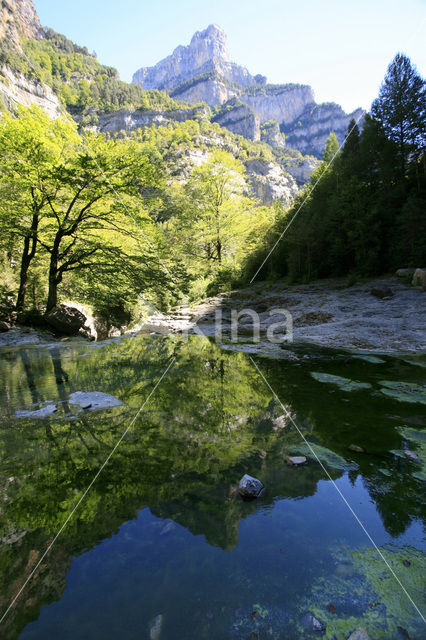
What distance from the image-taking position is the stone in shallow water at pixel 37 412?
3.71 metres

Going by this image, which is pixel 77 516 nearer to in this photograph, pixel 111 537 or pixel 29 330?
pixel 111 537

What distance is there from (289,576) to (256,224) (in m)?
23.6

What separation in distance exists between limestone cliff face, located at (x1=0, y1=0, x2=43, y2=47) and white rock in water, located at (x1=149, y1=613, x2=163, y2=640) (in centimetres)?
14551

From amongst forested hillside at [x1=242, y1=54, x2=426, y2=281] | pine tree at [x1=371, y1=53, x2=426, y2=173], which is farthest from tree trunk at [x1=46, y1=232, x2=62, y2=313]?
pine tree at [x1=371, y1=53, x2=426, y2=173]

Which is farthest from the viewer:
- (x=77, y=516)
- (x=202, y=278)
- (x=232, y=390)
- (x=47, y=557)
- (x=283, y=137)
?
(x=283, y=137)

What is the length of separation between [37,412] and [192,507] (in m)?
2.71

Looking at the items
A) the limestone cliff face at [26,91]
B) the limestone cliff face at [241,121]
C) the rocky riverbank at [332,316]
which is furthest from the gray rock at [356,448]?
the limestone cliff face at [241,121]

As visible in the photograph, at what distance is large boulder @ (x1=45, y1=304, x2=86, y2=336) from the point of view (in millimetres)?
10258

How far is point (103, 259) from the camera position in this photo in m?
10.3

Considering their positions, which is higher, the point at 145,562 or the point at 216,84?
the point at 216,84

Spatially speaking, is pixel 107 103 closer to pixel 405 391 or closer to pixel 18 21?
pixel 18 21

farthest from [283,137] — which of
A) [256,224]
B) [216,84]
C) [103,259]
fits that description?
[103,259]

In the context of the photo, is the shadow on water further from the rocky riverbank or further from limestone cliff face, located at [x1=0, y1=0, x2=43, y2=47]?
limestone cliff face, located at [x1=0, y1=0, x2=43, y2=47]

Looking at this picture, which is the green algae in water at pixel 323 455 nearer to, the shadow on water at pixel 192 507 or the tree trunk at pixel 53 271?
the shadow on water at pixel 192 507
